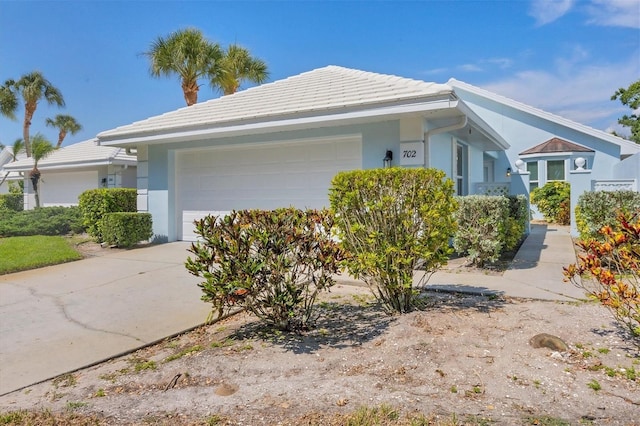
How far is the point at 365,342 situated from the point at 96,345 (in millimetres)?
2728

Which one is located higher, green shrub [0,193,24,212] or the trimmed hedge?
green shrub [0,193,24,212]

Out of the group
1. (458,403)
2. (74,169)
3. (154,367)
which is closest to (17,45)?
(74,169)

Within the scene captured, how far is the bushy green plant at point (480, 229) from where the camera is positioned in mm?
6969

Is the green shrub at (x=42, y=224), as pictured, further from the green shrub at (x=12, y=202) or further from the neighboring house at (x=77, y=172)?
the green shrub at (x=12, y=202)

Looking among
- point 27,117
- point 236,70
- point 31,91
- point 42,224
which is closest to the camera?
point 42,224

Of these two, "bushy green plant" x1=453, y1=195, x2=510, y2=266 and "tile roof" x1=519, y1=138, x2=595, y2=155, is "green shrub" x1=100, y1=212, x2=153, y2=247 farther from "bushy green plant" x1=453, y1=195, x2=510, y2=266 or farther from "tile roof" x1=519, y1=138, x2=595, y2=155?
"tile roof" x1=519, y1=138, x2=595, y2=155

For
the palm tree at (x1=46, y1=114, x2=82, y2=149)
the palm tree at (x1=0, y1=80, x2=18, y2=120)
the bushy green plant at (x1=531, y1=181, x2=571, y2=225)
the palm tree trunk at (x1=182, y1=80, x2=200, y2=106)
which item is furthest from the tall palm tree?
the bushy green plant at (x1=531, y1=181, x2=571, y2=225)

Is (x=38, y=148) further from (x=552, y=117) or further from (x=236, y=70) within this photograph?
(x=552, y=117)

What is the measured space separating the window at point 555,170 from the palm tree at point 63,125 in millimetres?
43419

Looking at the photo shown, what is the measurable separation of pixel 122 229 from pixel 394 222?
8.31m

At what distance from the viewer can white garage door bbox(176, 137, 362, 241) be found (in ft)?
30.3

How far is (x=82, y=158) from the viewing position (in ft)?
57.9

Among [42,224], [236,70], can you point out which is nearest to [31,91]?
[236,70]

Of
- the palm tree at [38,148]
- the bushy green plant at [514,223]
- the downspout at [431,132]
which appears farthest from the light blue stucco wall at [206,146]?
the palm tree at [38,148]
